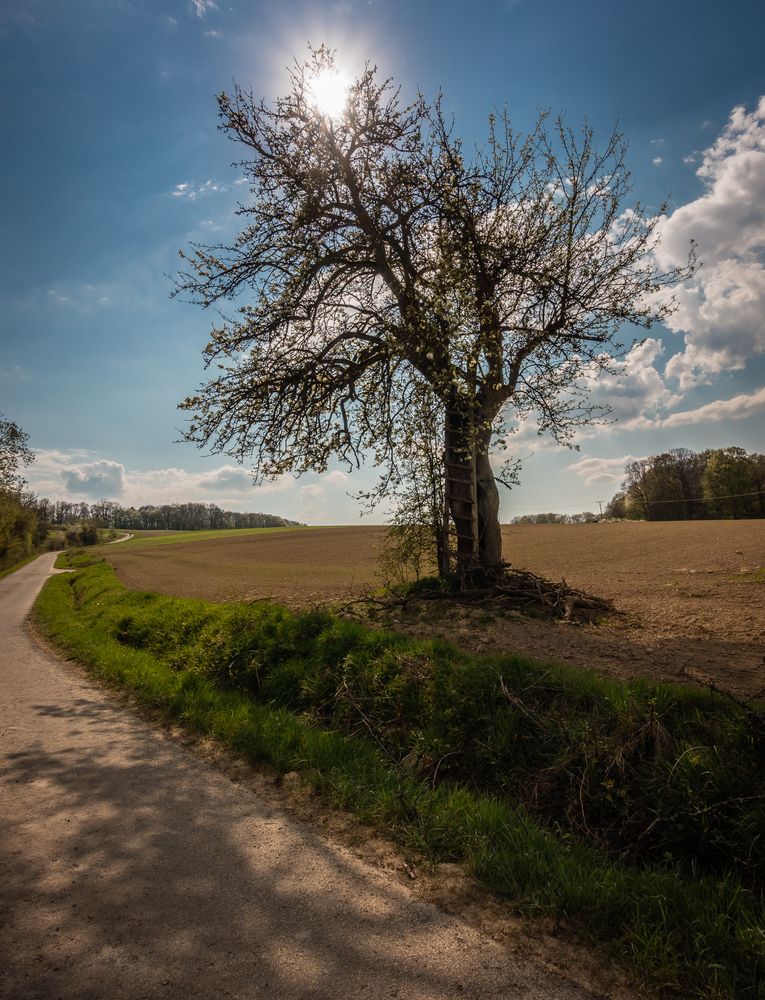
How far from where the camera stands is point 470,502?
1239 cm

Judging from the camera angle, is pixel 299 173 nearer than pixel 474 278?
No

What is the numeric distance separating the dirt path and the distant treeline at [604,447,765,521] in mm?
68200

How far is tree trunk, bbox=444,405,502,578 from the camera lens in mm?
12172

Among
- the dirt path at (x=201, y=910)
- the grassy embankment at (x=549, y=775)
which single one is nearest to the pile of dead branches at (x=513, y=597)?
the grassy embankment at (x=549, y=775)

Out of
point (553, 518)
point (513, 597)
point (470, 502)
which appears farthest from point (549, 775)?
point (553, 518)

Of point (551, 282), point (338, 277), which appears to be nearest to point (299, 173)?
point (338, 277)

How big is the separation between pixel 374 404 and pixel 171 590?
14105 millimetres

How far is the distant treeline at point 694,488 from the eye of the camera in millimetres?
62406

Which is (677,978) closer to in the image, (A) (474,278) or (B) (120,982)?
(B) (120,982)

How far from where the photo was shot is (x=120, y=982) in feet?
7.88

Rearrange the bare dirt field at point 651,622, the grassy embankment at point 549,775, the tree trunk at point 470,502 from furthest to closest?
1. the tree trunk at point 470,502
2. the bare dirt field at point 651,622
3. the grassy embankment at point 549,775

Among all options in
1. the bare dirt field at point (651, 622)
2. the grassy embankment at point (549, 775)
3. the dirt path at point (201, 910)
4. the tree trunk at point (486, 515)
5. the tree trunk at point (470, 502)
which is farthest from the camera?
the tree trunk at point (486, 515)

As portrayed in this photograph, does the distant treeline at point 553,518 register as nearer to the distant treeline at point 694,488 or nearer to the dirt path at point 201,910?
the distant treeline at point 694,488

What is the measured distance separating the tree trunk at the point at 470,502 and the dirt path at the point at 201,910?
8480 mm
